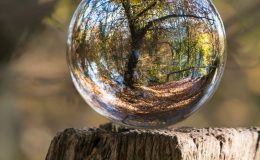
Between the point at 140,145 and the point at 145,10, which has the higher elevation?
the point at 145,10

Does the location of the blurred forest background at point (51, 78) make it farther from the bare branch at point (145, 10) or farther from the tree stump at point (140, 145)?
the bare branch at point (145, 10)

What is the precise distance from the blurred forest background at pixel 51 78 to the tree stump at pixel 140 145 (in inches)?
68.4

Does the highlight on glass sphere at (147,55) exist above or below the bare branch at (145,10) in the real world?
below

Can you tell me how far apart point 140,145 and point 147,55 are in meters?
0.26

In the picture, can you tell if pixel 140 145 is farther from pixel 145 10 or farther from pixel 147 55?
pixel 145 10

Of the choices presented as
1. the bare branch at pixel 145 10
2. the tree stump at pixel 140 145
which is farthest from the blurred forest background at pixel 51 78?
the bare branch at pixel 145 10

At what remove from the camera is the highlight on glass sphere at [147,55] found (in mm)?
1531

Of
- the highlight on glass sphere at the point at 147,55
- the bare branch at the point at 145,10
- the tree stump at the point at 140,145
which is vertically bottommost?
the tree stump at the point at 140,145

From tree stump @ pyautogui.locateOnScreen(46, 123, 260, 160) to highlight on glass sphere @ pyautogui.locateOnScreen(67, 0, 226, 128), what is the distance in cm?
8

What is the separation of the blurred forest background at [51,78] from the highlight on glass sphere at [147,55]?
5.80 feet

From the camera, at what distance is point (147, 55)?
5.00 feet

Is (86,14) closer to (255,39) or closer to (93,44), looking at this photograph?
(93,44)

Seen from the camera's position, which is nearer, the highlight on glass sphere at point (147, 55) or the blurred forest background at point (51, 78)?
the highlight on glass sphere at point (147, 55)

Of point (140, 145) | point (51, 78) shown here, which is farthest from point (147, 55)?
point (51, 78)
